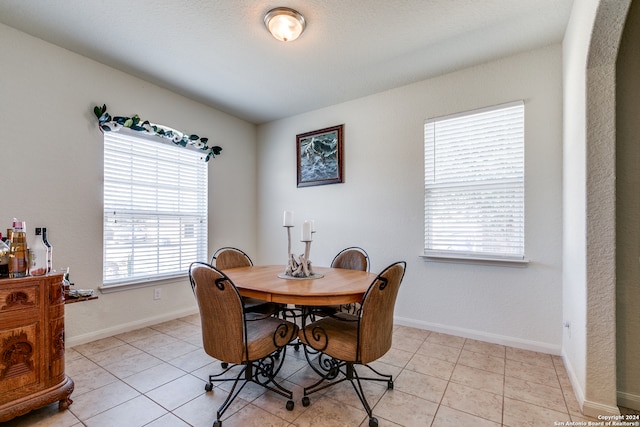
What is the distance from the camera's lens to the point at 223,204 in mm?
4078

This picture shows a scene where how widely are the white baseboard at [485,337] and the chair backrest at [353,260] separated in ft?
3.30

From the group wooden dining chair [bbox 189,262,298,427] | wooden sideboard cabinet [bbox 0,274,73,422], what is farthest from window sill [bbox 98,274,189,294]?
wooden dining chair [bbox 189,262,298,427]

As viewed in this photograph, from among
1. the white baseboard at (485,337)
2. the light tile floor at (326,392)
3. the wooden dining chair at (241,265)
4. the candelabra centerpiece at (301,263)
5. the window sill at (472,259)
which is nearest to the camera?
the light tile floor at (326,392)

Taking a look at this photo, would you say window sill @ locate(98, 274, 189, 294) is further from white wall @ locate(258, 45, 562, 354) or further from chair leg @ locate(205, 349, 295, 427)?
chair leg @ locate(205, 349, 295, 427)

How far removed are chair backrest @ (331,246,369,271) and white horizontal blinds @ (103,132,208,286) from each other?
1.98 meters

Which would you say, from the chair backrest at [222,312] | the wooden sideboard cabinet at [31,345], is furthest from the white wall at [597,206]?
the wooden sideboard cabinet at [31,345]

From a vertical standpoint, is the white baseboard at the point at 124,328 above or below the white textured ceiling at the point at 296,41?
below

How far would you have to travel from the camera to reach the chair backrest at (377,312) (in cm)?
161

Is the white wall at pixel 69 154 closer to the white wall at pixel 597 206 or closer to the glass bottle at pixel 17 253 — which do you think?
the glass bottle at pixel 17 253

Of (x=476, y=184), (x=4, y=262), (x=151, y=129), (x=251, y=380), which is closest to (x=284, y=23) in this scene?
(x=151, y=129)

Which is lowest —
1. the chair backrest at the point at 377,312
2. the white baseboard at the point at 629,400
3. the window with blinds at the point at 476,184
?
the white baseboard at the point at 629,400

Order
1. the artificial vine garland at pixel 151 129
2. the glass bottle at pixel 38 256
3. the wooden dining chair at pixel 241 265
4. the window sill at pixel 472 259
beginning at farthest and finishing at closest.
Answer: the artificial vine garland at pixel 151 129, the window sill at pixel 472 259, the wooden dining chair at pixel 241 265, the glass bottle at pixel 38 256

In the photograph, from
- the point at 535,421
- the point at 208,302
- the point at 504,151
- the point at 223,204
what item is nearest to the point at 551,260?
the point at 504,151

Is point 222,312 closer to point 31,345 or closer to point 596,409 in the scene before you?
point 31,345
